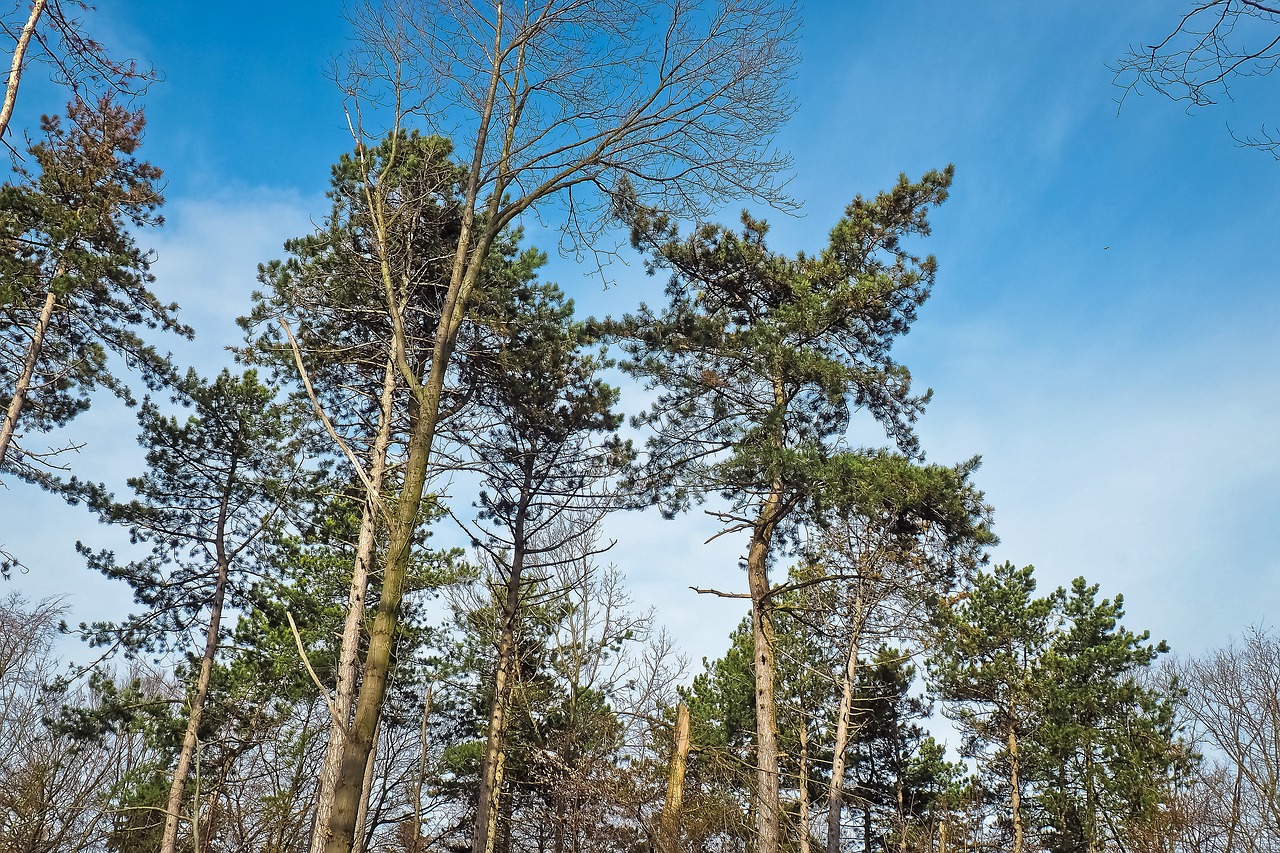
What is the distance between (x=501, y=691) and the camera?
1426cm

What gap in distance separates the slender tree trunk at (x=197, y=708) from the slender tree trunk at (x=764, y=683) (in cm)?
867

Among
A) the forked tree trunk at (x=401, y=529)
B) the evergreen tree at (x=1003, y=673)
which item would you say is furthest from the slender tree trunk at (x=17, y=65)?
the evergreen tree at (x=1003, y=673)

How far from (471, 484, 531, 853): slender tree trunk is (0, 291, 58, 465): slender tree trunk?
7628mm

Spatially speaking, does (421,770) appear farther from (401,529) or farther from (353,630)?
(401,529)

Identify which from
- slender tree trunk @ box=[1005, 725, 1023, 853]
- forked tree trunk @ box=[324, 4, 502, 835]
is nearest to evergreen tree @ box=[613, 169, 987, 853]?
forked tree trunk @ box=[324, 4, 502, 835]

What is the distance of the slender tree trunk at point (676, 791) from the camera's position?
1150 centimetres

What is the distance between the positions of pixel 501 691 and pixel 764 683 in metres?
5.23

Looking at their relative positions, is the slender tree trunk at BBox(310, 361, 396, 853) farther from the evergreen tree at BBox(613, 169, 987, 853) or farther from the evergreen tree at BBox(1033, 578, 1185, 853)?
the evergreen tree at BBox(1033, 578, 1185, 853)

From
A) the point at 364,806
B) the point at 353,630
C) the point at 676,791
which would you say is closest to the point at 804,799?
the point at 676,791

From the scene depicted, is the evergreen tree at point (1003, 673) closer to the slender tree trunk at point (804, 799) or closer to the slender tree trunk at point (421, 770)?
the slender tree trunk at point (804, 799)

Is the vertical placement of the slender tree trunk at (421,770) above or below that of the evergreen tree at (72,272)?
below

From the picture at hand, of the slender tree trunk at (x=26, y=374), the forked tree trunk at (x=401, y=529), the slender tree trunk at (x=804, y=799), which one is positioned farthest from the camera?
the slender tree trunk at (x=804, y=799)

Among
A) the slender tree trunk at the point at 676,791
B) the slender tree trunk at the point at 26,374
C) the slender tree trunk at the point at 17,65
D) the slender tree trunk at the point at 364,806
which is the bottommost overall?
the slender tree trunk at the point at 364,806

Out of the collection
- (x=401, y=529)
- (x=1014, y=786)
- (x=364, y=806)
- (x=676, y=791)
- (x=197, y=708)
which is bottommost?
(x=364, y=806)
